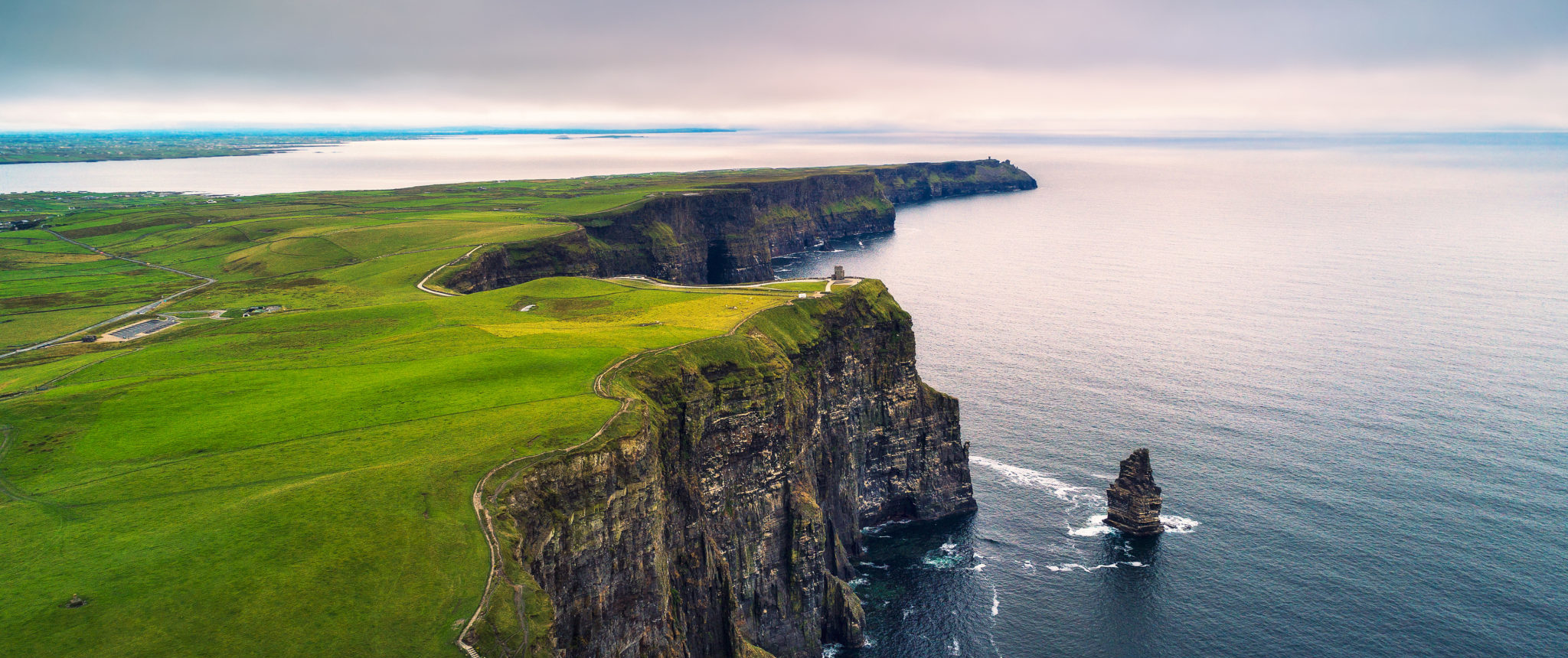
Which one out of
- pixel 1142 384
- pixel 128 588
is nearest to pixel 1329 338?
pixel 1142 384

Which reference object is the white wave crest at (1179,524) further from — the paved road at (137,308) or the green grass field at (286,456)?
the paved road at (137,308)

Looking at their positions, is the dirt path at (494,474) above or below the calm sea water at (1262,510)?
above

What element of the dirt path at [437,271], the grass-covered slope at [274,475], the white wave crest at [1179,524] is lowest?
the white wave crest at [1179,524]

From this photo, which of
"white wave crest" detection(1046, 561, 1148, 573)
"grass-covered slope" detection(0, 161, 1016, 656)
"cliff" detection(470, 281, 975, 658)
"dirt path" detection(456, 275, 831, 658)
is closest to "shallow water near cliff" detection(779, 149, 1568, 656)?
"white wave crest" detection(1046, 561, 1148, 573)

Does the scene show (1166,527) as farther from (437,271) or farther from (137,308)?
(137,308)

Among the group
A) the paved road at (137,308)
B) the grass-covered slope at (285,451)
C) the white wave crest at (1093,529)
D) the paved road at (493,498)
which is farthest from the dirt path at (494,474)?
the paved road at (137,308)

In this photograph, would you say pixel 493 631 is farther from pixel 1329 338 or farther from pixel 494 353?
pixel 1329 338

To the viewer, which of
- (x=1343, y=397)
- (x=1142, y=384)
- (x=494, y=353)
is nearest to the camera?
(x=494, y=353)
